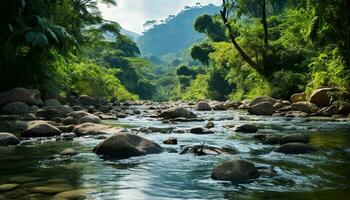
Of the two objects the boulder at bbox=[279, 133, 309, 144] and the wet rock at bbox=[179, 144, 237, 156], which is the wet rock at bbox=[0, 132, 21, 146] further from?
the boulder at bbox=[279, 133, 309, 144]

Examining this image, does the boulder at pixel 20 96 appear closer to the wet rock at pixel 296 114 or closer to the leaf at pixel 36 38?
the leaf at pixel 36 38

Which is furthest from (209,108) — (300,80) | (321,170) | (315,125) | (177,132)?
(321,170)

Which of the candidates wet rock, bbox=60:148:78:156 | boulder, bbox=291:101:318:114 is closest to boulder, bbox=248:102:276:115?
boulder, bbox=291:101:318:114

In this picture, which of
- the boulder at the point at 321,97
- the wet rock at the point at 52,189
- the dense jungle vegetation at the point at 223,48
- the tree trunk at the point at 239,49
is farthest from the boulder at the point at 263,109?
the wet rock at the point at 52,189

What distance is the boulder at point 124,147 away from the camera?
6358mm

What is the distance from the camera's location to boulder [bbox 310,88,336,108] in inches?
596

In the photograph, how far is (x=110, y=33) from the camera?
32938 millimetres

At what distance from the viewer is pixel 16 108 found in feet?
41.7

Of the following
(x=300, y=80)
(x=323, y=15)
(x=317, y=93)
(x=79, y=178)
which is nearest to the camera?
(x=79, y=178)

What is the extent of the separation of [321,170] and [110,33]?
29.1 meters

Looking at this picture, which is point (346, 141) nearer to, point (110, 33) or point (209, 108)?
point (209, 108)

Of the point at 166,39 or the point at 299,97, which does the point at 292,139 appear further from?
the point at 166,39

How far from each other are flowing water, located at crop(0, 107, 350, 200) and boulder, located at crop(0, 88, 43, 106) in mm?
6578

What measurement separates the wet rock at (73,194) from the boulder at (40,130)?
4.52 metres
